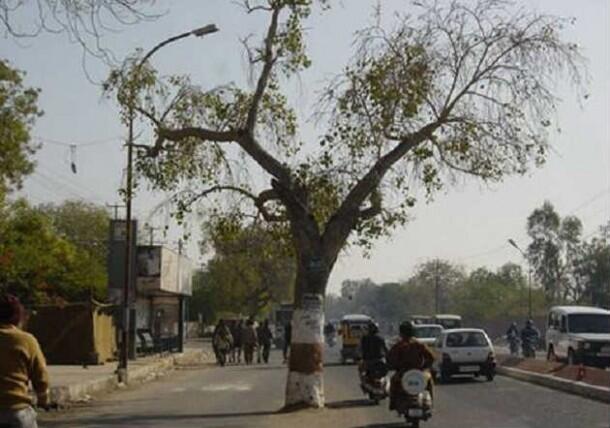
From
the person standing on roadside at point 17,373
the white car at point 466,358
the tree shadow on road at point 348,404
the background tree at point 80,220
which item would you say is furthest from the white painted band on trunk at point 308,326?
the background tree at point 80,220

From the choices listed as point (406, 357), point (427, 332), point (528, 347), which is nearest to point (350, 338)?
point (427, 332)

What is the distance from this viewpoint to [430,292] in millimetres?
150125

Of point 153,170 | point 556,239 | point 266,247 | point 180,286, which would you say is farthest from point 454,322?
point 556,239

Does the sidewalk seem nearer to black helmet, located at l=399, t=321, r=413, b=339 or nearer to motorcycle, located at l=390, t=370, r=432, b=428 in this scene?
motorcycle, located at l=390, t=370, r=432, b=428

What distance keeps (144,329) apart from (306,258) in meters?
29.1

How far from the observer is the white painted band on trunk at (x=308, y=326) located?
21.7m

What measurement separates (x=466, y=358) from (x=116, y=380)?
9.95 meters

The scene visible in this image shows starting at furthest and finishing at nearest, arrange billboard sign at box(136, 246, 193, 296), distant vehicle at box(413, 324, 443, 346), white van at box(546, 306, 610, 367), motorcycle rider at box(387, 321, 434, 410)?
billboard sign at box(136, 246, 193, 296), distant vehicle at box(413, 324, 443, 346), white van at box(546, 306, 610, 367), motorcycle rider at box(387, 321, 434, 410)

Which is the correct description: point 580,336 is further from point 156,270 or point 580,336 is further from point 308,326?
point 156,270

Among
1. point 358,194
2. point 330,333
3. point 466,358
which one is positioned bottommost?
point 466,358

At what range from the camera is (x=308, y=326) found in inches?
859

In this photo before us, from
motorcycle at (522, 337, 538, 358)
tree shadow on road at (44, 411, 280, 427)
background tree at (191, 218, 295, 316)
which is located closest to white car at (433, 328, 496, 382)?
tree shadow on road at (44, 411, 280, 427)

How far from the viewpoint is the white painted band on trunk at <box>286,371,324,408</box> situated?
21.5 m

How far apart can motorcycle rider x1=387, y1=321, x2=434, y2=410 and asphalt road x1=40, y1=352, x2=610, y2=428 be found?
3.24ft
